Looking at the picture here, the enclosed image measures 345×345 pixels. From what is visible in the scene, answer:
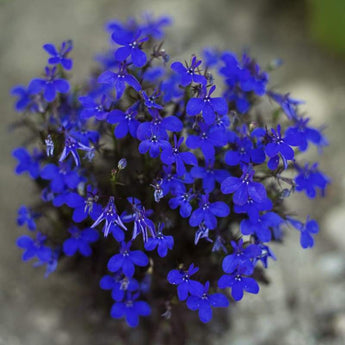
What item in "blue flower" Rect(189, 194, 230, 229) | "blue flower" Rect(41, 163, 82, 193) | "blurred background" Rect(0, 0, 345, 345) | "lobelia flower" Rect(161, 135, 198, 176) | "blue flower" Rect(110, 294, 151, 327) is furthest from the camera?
"blurred background" Rect(0, 0, 345, 345)

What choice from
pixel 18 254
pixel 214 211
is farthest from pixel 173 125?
pixel 18 254

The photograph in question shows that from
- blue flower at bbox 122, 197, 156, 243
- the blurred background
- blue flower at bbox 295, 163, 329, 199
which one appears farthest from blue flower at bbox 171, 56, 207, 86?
the blurred background

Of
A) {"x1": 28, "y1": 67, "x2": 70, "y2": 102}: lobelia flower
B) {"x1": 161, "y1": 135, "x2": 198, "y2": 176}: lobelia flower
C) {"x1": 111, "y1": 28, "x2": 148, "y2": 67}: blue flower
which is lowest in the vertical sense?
{"x1": 161, "y1": 135, "x2": 198, "y2": 176}: lobelia flower

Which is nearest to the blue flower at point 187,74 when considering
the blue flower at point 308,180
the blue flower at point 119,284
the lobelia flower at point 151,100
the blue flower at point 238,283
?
the lobelia flower at point 151,100

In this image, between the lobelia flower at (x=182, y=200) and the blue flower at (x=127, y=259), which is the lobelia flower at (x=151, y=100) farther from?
the blue flower at (x=127, y=259)

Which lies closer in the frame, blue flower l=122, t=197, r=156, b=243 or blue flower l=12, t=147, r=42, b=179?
blue flower l=122, t=197, r=156, b=243

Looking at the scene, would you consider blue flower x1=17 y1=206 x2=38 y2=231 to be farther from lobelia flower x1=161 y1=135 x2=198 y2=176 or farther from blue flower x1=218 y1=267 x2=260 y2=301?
blue flower x1=218 y1=267 x2=260 y2=301

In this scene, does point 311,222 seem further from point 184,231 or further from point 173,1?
point 173,1
